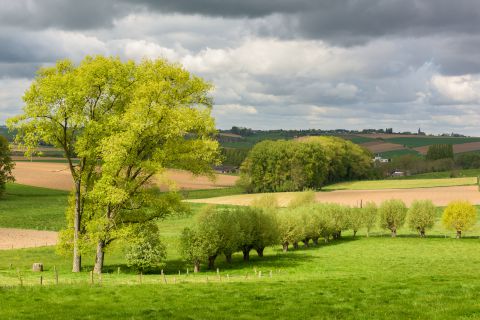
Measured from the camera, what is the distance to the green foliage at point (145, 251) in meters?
48.0

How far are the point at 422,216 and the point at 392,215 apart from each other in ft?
16.4

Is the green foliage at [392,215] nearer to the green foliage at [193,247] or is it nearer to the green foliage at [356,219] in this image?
the green foliage at [356,219]

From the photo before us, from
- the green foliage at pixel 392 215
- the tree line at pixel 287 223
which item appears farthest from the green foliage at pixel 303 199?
the green foliage at pixel 392 215

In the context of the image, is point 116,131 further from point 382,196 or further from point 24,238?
point 382,196

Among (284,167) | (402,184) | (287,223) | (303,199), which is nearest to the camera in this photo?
(287,223)

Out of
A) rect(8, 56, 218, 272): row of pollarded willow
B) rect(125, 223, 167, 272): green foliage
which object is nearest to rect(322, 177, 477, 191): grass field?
rect(125, 223, 167, 272): green foliage

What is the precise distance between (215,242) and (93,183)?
44.7 feet

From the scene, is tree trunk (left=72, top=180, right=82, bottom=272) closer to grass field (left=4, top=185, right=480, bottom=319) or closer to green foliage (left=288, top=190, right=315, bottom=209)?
grass field (left=4, top=185, right=480, bottom=319)

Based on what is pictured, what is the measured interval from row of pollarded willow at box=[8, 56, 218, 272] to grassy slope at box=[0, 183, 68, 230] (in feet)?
152

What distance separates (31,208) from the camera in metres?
108

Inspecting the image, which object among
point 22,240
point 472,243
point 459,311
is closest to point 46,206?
point 22,240

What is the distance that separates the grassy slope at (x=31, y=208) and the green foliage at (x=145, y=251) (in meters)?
45.6

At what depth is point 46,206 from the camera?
112250 mm

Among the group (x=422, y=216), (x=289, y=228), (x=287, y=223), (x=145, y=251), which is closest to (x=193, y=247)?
(x=145, y=251)
